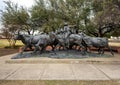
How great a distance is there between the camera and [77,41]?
12.6 m

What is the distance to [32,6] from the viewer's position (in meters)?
21.6

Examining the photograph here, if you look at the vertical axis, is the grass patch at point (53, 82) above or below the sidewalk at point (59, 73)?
above

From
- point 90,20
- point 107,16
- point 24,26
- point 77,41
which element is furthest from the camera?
point 24,26

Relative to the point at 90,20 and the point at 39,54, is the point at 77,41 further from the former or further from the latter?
the point at 90,20

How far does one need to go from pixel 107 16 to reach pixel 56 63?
547 cm

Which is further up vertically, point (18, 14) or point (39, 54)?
point (18, 14)

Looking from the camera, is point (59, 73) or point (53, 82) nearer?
point (53, 82)

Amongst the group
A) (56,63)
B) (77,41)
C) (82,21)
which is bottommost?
(56,63)

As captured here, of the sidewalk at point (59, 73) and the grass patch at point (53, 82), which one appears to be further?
the sidewalk at point (59, 73)

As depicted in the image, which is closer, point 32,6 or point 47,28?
point 47,28

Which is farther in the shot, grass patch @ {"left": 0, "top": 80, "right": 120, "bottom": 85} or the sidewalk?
the sidewalk

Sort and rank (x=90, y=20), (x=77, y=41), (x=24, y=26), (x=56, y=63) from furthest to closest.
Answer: (x=24, y=26), (x=90, y=20), (x=77, y=41), (x=56, y=63)

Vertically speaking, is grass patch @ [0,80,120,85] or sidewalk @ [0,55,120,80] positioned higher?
grass patch @ [0,80,120,85]

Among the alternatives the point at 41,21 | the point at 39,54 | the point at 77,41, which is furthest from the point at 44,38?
the point at 41,21
